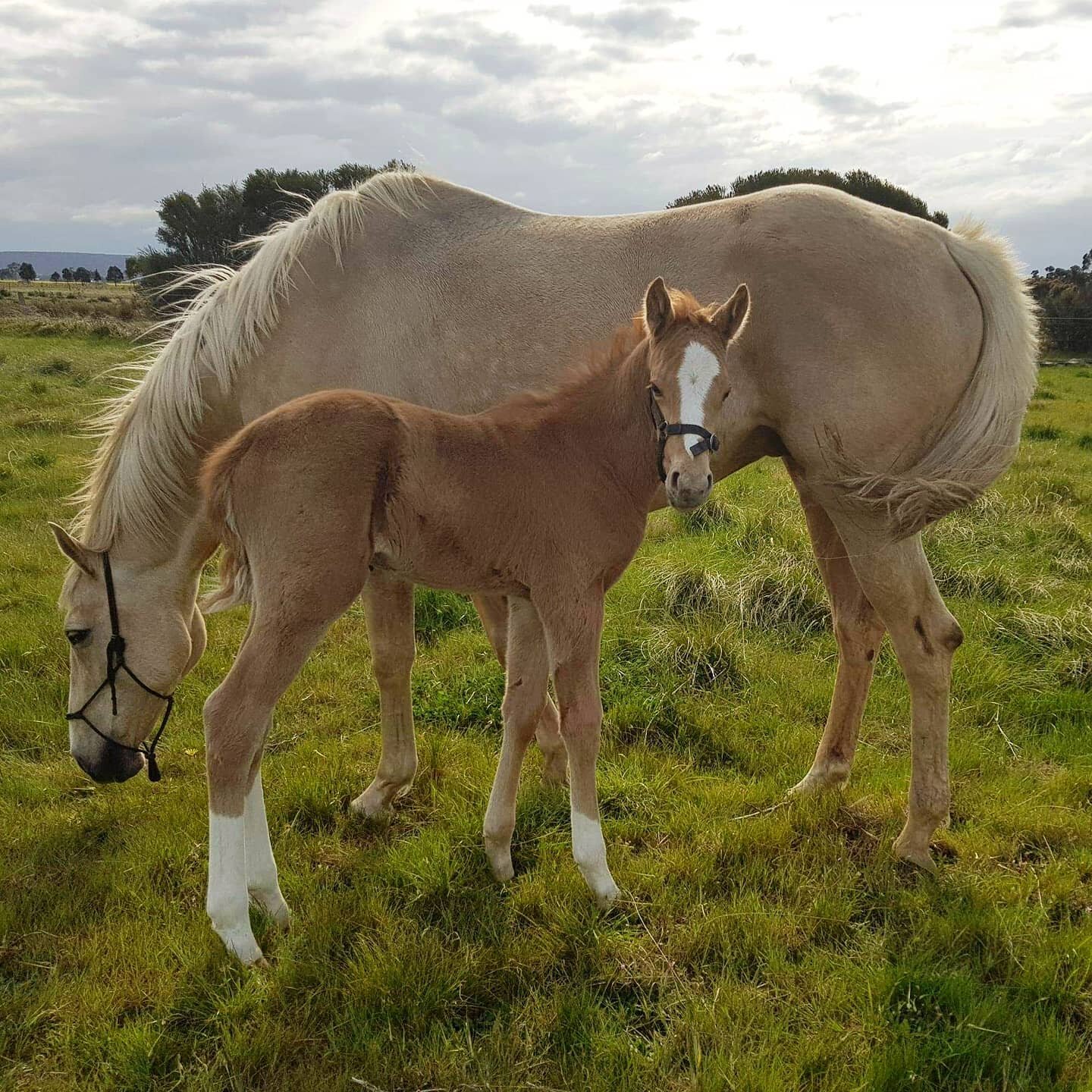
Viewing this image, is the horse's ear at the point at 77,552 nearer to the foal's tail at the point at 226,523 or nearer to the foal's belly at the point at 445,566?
the foal's tail at the point at 226,523

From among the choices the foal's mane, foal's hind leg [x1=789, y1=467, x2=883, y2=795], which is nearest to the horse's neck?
the foal's mane

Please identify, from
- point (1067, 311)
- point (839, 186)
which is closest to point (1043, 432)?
point (839, 186)

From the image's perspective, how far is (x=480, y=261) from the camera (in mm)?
3551

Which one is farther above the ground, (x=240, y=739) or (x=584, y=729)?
(x=240, y=739)

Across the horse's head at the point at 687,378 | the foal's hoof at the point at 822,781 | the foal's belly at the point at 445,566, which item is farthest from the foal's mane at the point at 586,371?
the foal's hoof at the point at 822,781

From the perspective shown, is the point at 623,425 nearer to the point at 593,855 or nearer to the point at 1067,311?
the point at 593,855

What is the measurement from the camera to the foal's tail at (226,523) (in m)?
2.62

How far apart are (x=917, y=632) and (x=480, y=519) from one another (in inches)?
73.3

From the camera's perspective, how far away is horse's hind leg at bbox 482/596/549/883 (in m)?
3.09

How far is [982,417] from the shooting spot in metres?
3.23

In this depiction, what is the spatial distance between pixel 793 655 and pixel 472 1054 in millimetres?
3340

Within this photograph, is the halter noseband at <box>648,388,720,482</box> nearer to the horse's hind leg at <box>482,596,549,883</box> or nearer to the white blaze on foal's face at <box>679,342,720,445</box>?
the white blaze on foal's face at <box>679,342,720,445</box>

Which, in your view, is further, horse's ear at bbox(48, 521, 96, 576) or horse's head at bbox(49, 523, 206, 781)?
horse's head at bbox(49, 523, 206, 781)

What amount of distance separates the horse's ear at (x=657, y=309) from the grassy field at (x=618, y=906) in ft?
6.37
